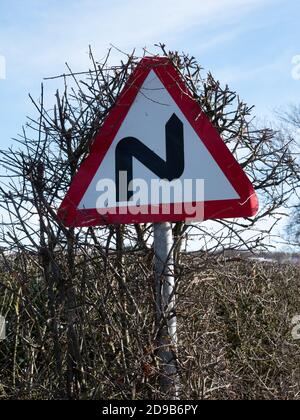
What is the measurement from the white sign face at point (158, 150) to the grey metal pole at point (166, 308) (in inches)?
8.4

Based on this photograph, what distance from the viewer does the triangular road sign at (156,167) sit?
3.58 m

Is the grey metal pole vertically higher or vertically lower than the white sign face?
lower

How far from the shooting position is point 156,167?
362 cm

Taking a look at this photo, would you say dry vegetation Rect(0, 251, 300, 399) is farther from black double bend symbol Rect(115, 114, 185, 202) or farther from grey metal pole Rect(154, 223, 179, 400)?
black double bend symbol Rect(115, 114, 185, 202)

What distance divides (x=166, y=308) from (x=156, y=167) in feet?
2.23

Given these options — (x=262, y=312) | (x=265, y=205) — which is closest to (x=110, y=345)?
(x=265, y=205)

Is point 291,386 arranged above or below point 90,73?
below

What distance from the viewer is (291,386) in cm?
472

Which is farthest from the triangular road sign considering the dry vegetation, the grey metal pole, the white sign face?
the dry vegetation

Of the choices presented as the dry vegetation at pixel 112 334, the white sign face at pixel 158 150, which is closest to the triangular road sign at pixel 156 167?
the white sign face at pixel 158 150

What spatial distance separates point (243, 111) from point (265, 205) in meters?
0.55

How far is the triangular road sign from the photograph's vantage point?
141 inches

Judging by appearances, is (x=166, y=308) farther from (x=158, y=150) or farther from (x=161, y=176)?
(x=158, y=150)

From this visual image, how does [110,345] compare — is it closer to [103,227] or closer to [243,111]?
[103,227]
